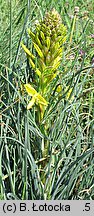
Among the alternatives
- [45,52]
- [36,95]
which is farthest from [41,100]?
[45,52]

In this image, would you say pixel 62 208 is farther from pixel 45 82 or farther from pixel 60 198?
pixel 45 82

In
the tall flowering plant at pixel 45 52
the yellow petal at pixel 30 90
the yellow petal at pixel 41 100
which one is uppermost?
the tall flowering plant at pixel 45 52

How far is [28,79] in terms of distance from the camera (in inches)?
58.3

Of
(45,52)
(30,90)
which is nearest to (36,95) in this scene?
(30,90)

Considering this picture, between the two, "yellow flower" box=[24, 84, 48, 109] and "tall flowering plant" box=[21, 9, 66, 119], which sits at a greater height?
"tall flowering plant" box=[21, 9, 66, 119]

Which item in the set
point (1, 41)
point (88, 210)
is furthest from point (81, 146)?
point (1, 41)

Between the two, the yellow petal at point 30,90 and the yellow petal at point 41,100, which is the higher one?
the yellow petal at point 30,90

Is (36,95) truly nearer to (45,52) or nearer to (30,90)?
(30,90)

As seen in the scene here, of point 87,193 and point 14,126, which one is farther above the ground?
point 14,126

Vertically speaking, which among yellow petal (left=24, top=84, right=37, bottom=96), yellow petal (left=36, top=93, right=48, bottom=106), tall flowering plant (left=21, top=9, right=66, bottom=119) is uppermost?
tall flowering plant (left=21, top=9, right=66, bottom=119)

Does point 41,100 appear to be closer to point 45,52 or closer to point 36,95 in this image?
point 36,95

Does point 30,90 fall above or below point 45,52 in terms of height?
below

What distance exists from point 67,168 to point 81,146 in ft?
0.74

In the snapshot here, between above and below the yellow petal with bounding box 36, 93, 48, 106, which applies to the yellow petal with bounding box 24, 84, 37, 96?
above
